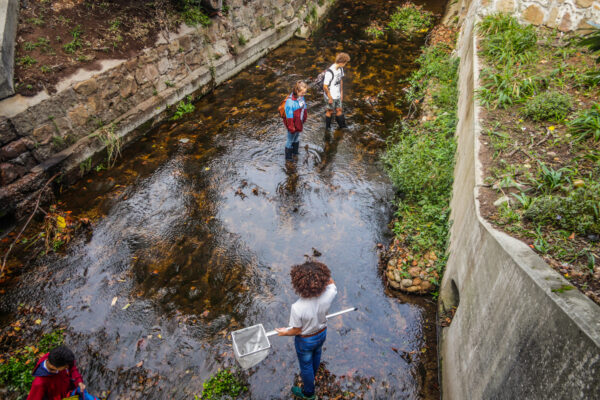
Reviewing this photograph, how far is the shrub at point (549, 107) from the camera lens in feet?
17.3

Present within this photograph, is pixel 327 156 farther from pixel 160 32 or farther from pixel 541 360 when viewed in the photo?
pixel 541 360

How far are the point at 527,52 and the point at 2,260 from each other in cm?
963

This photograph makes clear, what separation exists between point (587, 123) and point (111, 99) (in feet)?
26.8

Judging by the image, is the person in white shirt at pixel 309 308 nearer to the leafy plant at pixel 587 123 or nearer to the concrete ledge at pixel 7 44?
the leafy plant at pixel 587 123

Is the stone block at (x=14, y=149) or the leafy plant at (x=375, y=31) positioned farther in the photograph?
the leafy plant at (x=375, y=31)

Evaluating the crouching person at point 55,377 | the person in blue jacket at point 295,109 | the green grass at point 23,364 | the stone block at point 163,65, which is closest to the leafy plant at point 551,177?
the person in blue jacket at point 295,109

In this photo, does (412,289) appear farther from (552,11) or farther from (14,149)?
(552,11)

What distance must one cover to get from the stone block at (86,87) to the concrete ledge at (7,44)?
3.16 feet

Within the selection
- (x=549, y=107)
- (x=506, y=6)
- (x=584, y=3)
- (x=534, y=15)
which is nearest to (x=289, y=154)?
(x=549, y=107)

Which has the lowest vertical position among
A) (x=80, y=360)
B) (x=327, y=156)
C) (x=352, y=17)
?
(x=80, y=360)

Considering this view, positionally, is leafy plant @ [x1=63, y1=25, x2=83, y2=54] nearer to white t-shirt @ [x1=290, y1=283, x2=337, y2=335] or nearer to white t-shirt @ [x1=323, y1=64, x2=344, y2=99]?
white t-shirt @ [x1=323, y1=64, x2=344, y2=99]

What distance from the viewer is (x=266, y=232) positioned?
607 cm

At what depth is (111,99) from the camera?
7547mm

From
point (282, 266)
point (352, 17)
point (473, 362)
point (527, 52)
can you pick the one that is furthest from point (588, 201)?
point (352, 17)
